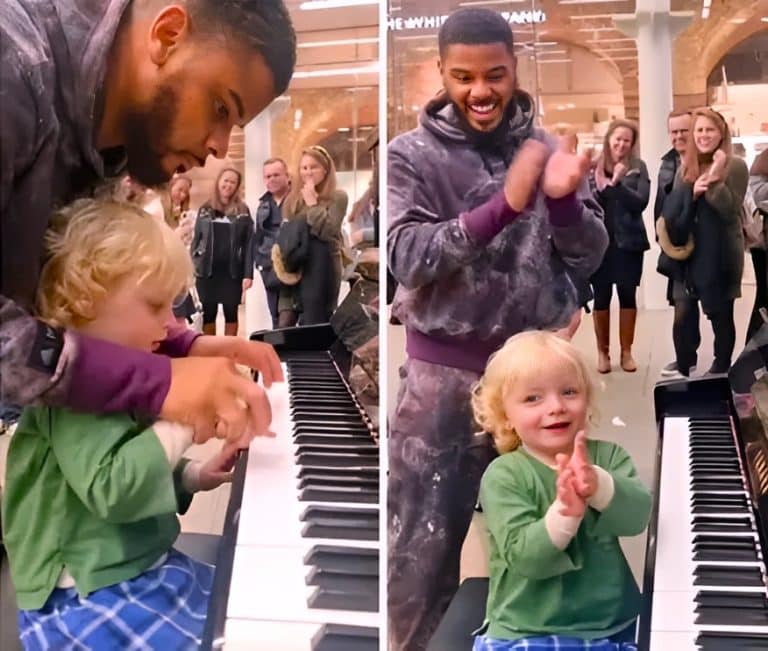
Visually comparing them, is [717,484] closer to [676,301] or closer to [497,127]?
[676,301]

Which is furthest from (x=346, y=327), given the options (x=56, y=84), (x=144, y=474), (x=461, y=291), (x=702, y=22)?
(x=702, y=22)

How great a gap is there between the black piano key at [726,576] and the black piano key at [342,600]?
0.35 metres

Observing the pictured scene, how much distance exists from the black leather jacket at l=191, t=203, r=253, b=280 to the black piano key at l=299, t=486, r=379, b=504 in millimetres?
256

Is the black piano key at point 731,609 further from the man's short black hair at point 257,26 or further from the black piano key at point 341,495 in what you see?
the man's short black hair at point 257,26

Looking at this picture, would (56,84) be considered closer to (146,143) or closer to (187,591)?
(146,143)

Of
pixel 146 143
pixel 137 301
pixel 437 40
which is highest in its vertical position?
pixel 437 40

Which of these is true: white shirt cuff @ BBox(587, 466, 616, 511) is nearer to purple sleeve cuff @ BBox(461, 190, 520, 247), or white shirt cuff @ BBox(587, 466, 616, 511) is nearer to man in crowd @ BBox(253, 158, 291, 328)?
purple sleeve cuff @ BBox(461, 190, 520, 247)

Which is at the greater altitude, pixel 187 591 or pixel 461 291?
pixel 461 291

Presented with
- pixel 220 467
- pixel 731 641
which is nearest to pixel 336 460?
pixel 220 467

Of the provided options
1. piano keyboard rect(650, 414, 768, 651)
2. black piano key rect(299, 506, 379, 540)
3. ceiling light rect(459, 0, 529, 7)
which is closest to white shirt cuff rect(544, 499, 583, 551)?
piano keyboard rect(650, 414, 768, 651)

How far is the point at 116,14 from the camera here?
994mm

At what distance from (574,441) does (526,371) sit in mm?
90

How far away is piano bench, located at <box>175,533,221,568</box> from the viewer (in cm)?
108

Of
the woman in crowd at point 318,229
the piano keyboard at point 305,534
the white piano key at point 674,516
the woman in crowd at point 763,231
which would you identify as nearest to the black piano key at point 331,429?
the piano keyboard at point 305,534
